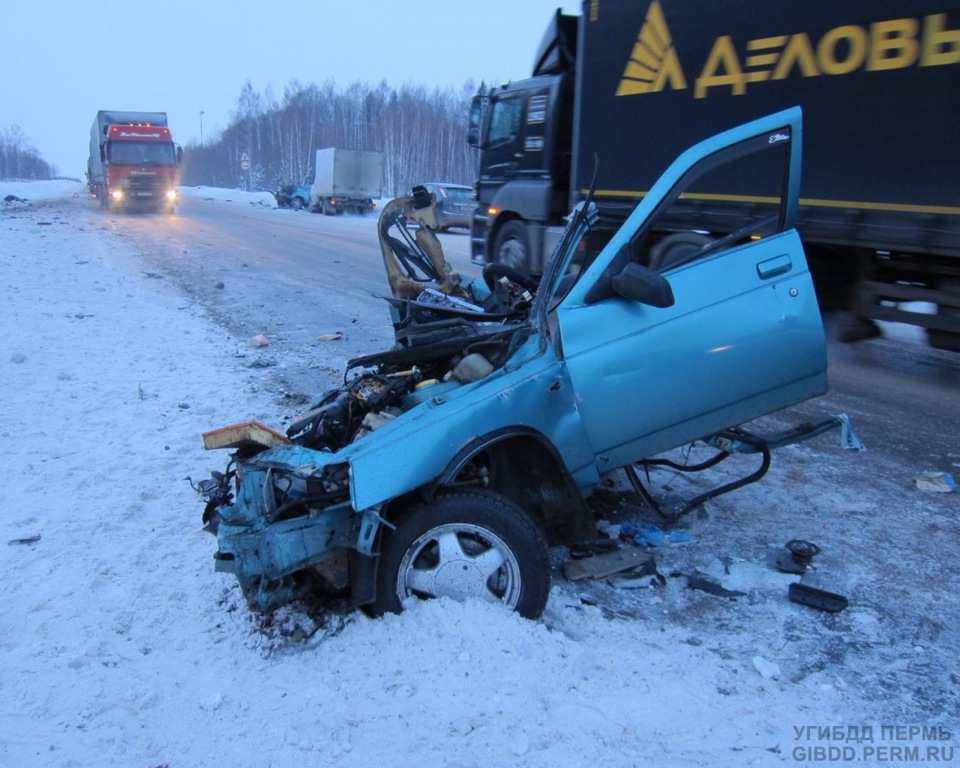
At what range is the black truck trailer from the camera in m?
6.33

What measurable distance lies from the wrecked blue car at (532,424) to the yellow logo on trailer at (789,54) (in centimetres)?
394

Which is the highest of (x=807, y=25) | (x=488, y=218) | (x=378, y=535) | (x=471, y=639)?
(x=807, y=25)

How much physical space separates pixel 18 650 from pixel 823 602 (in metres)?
3.37

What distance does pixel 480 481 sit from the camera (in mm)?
3289

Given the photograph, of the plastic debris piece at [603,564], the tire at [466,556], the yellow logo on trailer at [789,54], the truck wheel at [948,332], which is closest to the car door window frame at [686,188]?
the tire at [466,556]

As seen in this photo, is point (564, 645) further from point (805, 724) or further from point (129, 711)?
point (129, 711)

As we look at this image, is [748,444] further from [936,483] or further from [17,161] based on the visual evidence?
[17,161]

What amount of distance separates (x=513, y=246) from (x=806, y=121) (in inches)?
188

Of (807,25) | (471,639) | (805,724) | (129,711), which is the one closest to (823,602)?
(805,724)

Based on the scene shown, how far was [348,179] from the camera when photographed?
33375 millimetres

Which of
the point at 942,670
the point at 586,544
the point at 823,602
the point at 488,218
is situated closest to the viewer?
the point at 942,670

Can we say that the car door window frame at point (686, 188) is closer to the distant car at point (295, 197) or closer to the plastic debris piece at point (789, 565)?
the plastic debris piece at point (789, 565)

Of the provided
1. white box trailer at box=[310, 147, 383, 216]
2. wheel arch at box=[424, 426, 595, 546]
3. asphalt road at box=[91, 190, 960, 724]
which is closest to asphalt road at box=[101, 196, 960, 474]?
asphalt road at box=[91, 190, 960, 724]

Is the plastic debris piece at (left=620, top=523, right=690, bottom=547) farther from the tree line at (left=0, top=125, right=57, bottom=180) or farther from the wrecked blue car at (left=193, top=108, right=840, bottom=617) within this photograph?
the tree line at (left=0, top=125, right=57, bottom=180)
